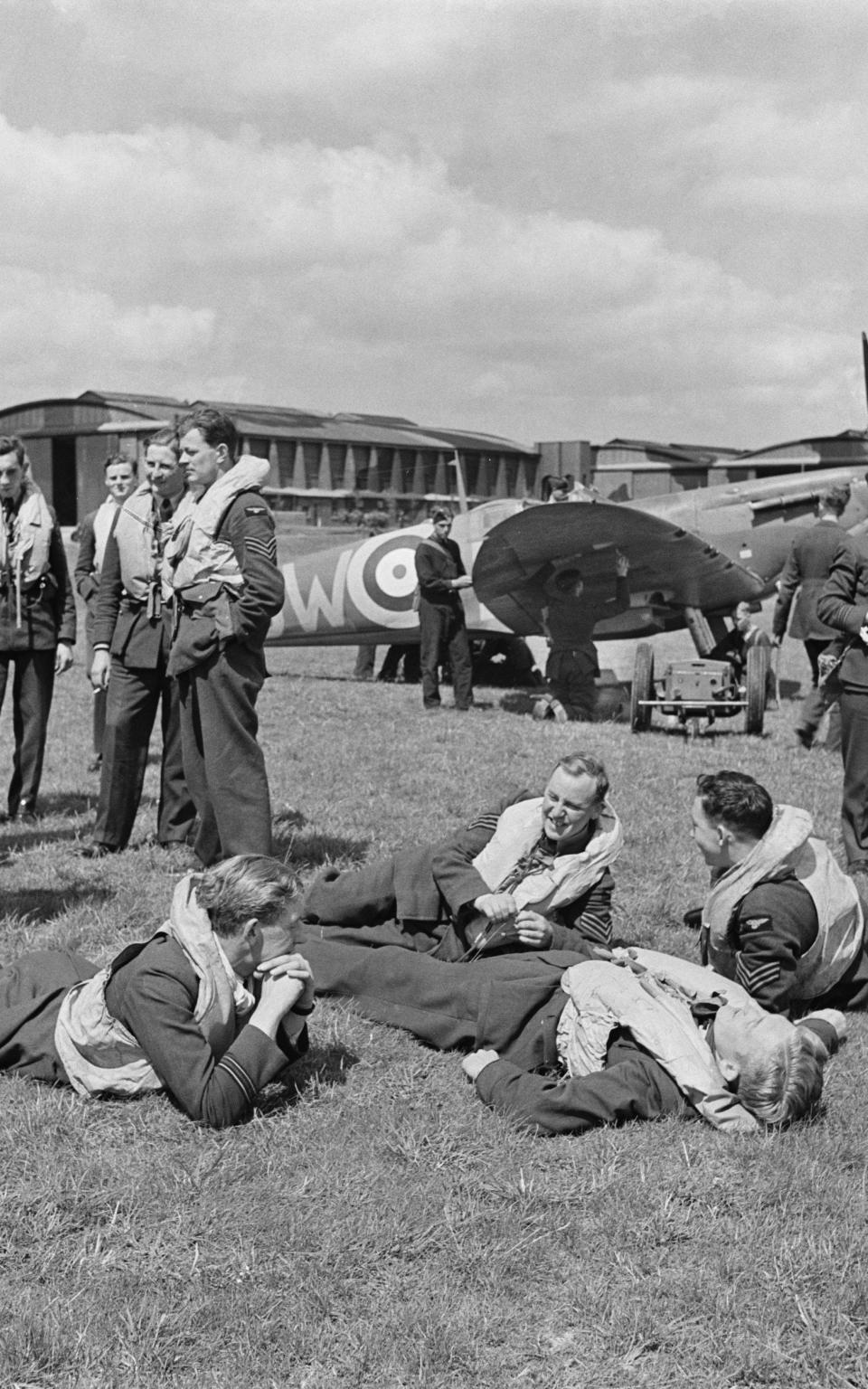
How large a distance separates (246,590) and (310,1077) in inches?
89.8

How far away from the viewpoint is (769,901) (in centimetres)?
428

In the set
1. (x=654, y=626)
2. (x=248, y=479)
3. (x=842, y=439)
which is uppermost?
(x=842, y=439)

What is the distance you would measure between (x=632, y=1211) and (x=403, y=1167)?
2.04ft

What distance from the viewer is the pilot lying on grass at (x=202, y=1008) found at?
353 cm

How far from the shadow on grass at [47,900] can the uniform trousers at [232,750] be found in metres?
0.62

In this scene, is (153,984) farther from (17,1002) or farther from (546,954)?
(546,954)

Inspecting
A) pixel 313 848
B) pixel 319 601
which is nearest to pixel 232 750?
pixel 313 848

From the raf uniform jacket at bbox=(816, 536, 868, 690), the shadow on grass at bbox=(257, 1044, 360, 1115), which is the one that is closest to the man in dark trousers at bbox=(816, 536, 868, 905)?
the raf uniform jacket at bbox=(816, 536, 868, 690)

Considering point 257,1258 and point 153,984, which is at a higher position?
point 153,984

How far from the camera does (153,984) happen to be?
352 centimetres

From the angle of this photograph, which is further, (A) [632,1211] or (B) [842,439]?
(B) [842,439]

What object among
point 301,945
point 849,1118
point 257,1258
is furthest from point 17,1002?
point 849,1118

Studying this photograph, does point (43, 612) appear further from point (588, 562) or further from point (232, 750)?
point (588, 562)

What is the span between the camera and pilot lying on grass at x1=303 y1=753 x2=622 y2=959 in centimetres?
460
